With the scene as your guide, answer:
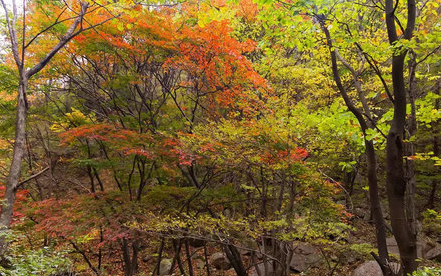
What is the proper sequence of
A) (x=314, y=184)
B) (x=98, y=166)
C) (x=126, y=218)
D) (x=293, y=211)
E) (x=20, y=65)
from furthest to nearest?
(x=98, y=166), (x=126, y=218), (x=293, y=211), (x=314, y=184), (x=20, y=65)

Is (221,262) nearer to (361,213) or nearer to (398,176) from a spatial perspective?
(361,213)

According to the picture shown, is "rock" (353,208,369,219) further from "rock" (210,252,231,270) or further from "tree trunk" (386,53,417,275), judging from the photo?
"tree trunk" (386,53,417,275)

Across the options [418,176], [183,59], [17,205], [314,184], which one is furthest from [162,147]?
[418,176]

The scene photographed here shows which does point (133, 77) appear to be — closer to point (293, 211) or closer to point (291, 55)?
point (293, 211)

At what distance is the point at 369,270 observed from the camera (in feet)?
31.6

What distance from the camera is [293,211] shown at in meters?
6.79

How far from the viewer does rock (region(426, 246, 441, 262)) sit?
10461 millimetres

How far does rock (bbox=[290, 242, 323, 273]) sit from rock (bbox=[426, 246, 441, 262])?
13.4 feet

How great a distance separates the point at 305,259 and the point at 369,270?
2545mm

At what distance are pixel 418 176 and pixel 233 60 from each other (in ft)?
32.0

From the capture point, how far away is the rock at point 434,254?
10461 mm

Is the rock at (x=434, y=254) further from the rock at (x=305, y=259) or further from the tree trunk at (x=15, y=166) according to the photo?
the tree trunk at (x=15, y=166)

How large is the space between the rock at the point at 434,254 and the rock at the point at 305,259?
4.08 m

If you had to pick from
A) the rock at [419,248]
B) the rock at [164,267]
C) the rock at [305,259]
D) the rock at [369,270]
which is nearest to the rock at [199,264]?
the rock at [164,267]
